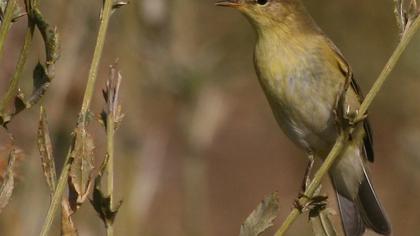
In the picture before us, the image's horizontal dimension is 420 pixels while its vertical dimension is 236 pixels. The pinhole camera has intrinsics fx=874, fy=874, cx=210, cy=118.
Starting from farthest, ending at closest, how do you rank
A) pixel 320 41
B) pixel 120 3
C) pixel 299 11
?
pixel 299 11, pixel 320 41, pixel 120 3

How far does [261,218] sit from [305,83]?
4.93 feet

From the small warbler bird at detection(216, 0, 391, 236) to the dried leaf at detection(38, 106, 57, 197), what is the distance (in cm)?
161

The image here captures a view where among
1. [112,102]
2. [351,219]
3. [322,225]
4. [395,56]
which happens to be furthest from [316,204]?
[351,219]

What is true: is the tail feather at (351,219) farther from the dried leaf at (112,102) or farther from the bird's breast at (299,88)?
the dried leaf at (112,102)

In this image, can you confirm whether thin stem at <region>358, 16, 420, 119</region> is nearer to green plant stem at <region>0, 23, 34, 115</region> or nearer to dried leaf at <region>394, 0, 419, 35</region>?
dried leaf at <region>394, 0, 419, 35</region>

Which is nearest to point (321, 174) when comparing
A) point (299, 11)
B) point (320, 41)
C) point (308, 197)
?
point (308, 197)

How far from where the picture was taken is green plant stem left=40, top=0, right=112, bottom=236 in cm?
162

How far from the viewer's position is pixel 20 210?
10.8ft

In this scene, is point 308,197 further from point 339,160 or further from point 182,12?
point 182,12

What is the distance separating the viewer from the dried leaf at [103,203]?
1.75 metres

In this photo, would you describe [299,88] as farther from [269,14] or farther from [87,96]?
[87,96]

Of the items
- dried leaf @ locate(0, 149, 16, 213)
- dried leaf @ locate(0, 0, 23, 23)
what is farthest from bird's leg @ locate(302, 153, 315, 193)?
dried leaf @ locate(0, 0, 23, 23)

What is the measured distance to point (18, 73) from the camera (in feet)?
5.50

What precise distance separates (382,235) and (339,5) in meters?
2.56
